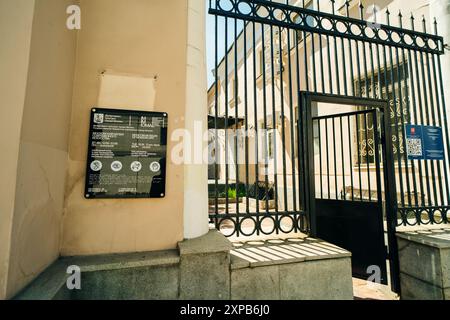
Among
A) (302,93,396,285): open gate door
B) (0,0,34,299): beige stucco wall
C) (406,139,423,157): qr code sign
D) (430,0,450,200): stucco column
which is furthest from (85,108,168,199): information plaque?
(430,0,450,200): stucco column

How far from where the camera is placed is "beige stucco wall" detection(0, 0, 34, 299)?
1330 mm

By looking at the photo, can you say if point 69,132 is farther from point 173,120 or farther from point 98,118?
point 173,120

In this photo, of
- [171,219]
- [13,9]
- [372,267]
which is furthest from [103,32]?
[372,267]

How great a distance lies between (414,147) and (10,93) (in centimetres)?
504

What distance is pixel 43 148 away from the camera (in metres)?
1.64

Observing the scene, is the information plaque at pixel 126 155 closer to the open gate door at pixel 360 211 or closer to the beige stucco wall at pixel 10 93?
the beige stucco wall at pixel 10 93

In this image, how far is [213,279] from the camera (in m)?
2.03

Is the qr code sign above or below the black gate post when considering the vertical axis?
above

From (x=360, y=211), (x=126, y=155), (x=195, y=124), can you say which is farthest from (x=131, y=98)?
(x=360, y=211)

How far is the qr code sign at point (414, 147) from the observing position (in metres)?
3.74

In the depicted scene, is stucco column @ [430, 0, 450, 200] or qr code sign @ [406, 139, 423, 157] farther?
stucco column @ [430, 0, 450, 200]

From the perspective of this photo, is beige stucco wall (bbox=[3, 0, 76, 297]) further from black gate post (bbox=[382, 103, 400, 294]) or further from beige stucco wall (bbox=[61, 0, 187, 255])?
black gate post (bbox=[382, 103, 400, 294])

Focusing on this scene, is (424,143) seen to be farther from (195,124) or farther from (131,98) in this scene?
(131,98)

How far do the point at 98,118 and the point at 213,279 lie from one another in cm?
179
